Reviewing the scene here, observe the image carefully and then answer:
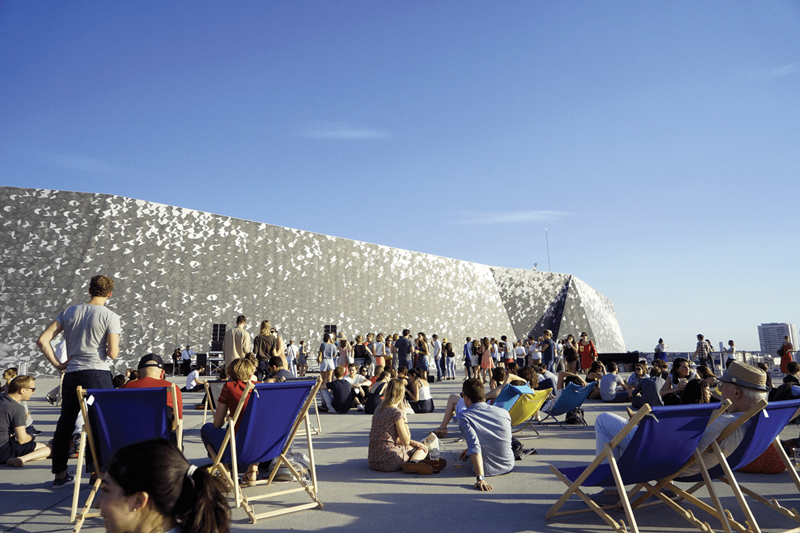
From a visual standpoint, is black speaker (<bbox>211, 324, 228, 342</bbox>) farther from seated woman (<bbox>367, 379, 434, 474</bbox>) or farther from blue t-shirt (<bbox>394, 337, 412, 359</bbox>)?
seated woman (<bbox>367, 379, 434, 474</bbox>)

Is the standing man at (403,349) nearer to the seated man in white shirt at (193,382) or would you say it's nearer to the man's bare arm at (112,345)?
the seated man in white shirt at (193,382)

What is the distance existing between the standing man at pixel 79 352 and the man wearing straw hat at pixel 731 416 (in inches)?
141

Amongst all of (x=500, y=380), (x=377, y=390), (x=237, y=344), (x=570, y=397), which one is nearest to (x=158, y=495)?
(x=500, y=380)

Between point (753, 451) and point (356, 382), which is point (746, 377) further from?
point (356, 382)

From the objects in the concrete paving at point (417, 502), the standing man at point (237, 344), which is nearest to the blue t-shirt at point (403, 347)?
the standing man at point (237, 344)

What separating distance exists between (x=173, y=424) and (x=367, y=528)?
4.71 ft

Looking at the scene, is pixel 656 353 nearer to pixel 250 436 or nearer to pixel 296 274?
pixel 296 274

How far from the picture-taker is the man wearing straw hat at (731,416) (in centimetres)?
309

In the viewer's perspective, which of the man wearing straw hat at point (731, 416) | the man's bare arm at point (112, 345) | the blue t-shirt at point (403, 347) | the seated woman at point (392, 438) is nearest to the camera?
the man wearing straw hat at point (731, 416)

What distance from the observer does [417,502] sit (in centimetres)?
373

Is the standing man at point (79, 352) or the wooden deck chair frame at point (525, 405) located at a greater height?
the standing man at point (79, 352)

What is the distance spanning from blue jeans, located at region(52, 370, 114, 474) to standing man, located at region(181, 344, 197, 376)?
16.4 metres

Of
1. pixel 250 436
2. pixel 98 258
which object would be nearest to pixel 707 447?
pixel 250 436

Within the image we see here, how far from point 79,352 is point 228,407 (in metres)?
1.27
